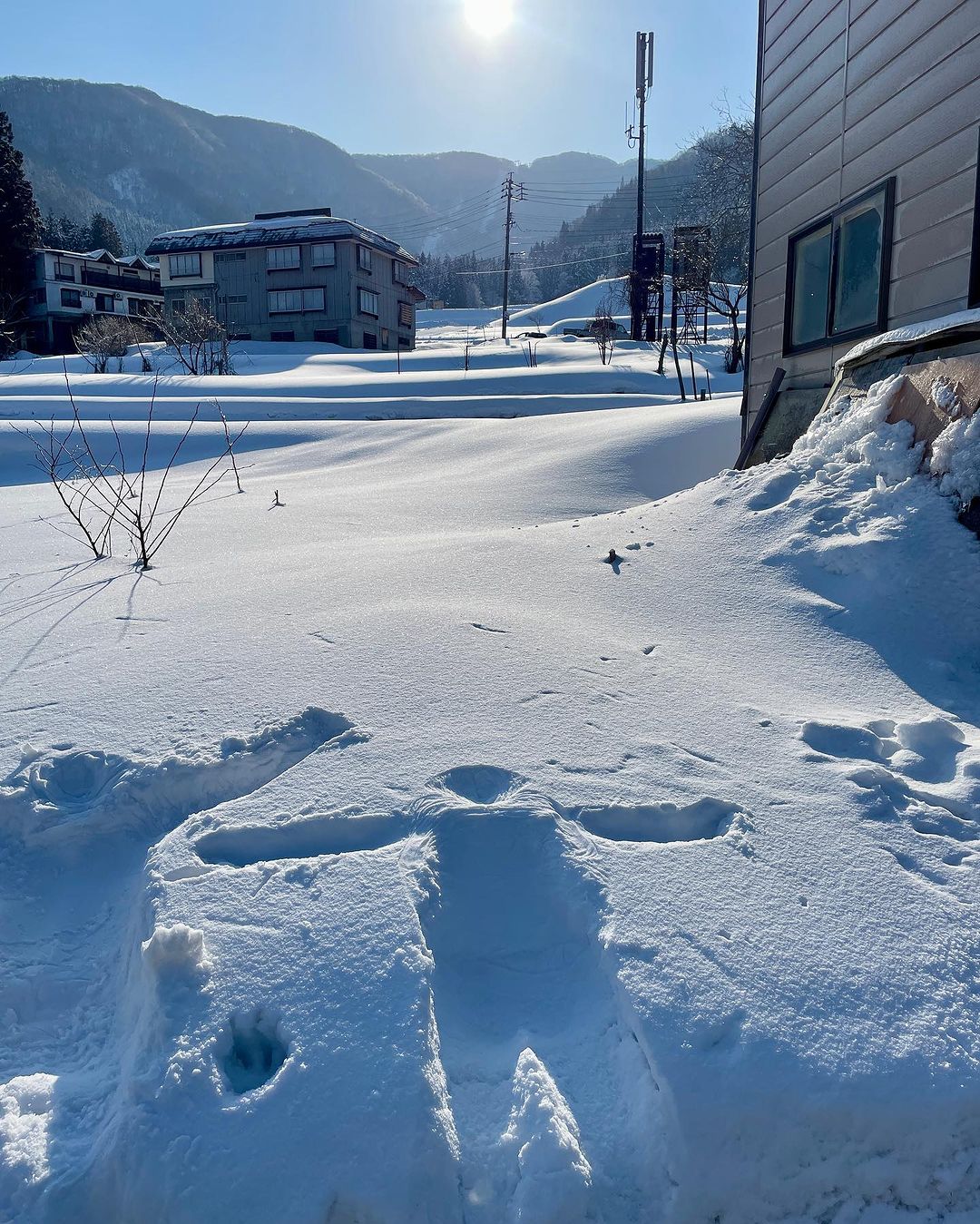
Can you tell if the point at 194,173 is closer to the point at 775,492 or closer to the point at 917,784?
the point at 775,492

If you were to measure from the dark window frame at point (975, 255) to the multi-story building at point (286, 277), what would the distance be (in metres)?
31.0

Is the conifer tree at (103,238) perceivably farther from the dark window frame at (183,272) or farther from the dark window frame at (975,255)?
the dark window frame at (975,255)

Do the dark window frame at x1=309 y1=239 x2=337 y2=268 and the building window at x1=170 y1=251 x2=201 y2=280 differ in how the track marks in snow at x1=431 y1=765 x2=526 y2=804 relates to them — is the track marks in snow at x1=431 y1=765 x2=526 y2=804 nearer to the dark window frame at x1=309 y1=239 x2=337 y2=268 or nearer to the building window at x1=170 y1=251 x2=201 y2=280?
the dark window frame at x1=309 y1=239 x2=337 y2=268

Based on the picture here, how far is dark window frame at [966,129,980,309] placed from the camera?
415 centimetres

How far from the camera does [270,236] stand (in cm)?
3222

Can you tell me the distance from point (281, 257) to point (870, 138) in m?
31.9

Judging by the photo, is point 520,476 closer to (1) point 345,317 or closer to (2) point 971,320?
(2) point 971,320

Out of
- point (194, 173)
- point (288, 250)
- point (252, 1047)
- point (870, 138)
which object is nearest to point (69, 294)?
point (288, 250)

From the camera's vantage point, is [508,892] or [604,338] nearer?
[508,892]

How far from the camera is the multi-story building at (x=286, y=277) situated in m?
32.1

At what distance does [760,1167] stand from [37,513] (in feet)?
20.8

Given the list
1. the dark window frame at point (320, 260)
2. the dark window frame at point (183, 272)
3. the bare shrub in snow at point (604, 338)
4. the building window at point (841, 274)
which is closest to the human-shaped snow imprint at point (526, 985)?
the building window at point (841, 274)

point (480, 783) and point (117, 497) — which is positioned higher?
point (117, 497)

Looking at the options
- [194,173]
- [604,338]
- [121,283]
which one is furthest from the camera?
[194,173]
